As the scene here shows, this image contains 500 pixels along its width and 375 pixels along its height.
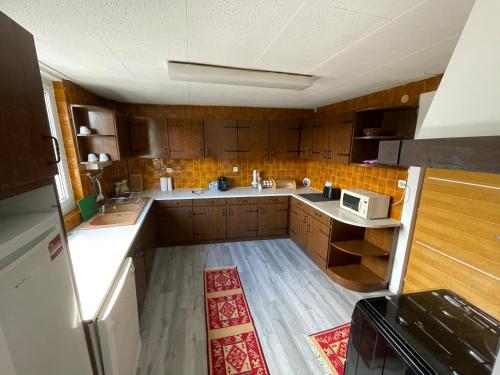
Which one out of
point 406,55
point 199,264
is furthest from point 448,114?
point 199,264

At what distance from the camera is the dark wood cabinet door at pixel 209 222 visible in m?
3.40

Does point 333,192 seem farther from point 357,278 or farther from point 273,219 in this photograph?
point 357,278

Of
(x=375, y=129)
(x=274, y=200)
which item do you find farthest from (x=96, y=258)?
(x=375, y=129)

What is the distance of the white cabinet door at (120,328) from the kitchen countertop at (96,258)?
0.17 ft

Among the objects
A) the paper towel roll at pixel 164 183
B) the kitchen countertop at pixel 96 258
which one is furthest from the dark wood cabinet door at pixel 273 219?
the kitchen countertop at pixel 96 258

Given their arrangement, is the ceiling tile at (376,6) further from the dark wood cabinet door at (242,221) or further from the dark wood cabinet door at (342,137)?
the dark wood cabinet door at (242,221)

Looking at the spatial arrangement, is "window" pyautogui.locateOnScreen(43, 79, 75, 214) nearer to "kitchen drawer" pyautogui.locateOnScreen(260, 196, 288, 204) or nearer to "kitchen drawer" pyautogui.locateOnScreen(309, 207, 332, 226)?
"kitchen drawer" pyautogui.locateOnScreen(260, 196, 288, 204)

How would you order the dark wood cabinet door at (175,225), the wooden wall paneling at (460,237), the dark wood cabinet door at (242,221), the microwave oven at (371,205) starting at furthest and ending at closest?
the dark wood cabinet door at (242,221)
the dark wood cabinet door at (175,225)
the microwave oven at (371,205)
the wooden wall paneling at (460,237)

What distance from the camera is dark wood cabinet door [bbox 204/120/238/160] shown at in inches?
136

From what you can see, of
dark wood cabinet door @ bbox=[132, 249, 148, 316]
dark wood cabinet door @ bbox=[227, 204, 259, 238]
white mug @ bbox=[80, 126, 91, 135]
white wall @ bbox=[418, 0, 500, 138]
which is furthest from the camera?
dark wood cabinet door @ bbox=[227, 204, 259, 238]

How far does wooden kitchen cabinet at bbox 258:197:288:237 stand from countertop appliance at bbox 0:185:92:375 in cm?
278

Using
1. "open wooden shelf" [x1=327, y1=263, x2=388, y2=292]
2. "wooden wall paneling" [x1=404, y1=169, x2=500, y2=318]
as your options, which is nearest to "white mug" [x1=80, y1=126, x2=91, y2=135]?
"open wooden shelf" [x1=327, y1=263, x2=388, y2=292]

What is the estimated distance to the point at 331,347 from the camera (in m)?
1.79

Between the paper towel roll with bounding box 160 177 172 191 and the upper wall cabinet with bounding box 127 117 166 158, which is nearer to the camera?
the upper wall cabinet with bounding box 127 117 166 158
